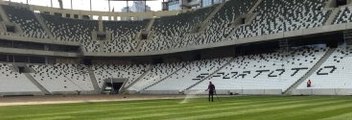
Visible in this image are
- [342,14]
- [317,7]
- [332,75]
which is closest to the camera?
[332,75]

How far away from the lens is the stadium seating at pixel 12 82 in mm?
60531

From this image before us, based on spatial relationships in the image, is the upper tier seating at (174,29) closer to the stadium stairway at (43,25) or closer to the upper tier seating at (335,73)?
the stadium stairway at (43,25)

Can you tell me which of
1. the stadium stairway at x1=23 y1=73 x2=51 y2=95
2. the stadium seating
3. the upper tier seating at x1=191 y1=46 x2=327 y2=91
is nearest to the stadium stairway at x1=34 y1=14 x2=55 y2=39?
the stadium stairway at x1=23 y1=73 x2=51 y2=95

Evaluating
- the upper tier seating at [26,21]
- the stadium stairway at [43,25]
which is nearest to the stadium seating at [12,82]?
the upper tier seating at [26,21]

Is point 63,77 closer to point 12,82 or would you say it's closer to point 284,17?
point 12,82

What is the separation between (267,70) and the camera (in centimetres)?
5366

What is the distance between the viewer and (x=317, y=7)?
55844mm

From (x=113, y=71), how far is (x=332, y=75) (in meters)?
39.2

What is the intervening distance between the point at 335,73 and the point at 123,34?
43.8 m

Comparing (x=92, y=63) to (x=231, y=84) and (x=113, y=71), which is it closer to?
(x=113, y=71)

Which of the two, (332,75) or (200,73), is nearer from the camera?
(332,75)

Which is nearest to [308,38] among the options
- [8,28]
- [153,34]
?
[153,34]

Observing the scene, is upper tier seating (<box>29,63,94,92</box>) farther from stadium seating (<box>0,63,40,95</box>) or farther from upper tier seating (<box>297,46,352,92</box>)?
upper tier seating (<box>297,46,352,92</box>)

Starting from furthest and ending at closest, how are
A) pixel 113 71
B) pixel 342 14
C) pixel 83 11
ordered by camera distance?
pixel 83 11
pixel 113 71
pixel 342 14
